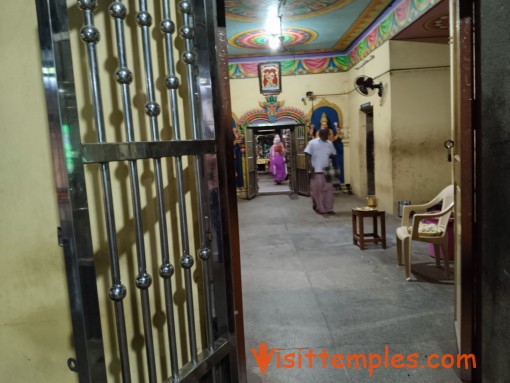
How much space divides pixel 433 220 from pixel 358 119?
4.76 metres

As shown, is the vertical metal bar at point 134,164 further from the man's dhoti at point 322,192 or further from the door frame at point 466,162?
the man's dhoti at point 322,192

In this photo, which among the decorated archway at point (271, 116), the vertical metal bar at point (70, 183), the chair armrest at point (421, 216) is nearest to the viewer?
the vertical metal bar at point (70, 183)

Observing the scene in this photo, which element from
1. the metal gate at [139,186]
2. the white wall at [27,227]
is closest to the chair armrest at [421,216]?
the metal gate at [139,186]

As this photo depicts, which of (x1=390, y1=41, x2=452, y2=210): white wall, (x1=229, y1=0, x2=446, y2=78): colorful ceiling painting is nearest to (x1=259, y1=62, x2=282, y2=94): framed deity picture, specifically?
(x1=229, y1=0, x2=446, y2=78): colorful ceiling painting

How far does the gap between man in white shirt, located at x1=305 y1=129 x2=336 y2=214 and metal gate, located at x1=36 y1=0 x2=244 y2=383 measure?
16.8ft

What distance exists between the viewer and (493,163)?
1.46 metres

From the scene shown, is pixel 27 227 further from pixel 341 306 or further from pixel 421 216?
pixel 421 216

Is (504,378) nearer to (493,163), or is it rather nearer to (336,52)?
(493,163)

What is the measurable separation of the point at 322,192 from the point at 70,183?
6082 mm

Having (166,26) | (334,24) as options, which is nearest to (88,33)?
(166,26)

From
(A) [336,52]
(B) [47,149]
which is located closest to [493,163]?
(B) [47,149]

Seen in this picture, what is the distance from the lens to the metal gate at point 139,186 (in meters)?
0.81

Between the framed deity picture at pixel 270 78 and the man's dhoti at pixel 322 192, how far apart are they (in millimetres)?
2422

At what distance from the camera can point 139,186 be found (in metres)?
1.11
